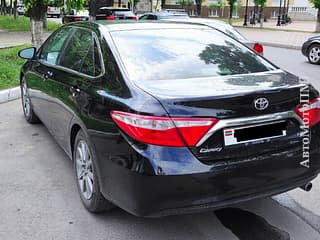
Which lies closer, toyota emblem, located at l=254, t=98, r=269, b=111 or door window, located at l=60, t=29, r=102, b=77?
toyota emblem, located at l=254, t=98, r=269, b=111

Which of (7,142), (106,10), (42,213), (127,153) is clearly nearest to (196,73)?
(127,153)

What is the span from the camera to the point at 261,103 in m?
2.84

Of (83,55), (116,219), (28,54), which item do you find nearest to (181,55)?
(83,55)

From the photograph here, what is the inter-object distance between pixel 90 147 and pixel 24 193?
42.3 inches

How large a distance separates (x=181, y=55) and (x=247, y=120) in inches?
39.7

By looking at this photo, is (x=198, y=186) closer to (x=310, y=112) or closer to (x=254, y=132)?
(x=254, y=132)

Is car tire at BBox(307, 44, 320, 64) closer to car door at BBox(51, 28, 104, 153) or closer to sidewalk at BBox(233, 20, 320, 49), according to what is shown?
sidewalk at BBox(233, 20, 320, 49)

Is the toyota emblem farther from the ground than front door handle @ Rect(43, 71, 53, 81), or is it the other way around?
the toyota emblem

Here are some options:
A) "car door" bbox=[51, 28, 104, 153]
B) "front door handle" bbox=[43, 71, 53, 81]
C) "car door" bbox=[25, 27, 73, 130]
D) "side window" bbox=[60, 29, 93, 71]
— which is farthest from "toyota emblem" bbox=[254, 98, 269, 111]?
"front door handle" bbox=[43, 71, 53, 81]

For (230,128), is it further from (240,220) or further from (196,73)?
(240,220)

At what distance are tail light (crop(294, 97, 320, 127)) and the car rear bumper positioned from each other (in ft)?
0.97

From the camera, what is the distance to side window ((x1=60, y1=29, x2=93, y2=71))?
385 centimetres

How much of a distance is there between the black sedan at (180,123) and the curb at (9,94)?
13.0 feet

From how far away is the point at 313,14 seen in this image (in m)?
52.5
